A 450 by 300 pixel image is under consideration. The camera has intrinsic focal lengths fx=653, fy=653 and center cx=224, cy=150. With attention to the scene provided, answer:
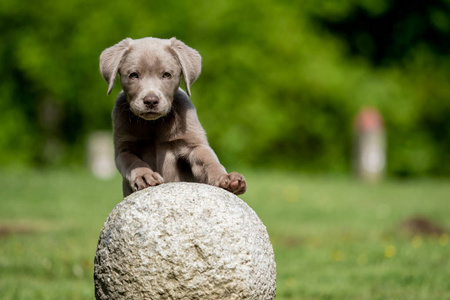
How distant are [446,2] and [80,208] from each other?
1950 cm

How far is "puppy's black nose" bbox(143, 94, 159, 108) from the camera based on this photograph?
5434 mm

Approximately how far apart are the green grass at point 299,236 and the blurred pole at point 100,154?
87.0 inches

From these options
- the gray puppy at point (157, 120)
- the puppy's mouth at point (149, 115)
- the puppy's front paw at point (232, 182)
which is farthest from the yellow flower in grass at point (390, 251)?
the puppy's mouth at point (149, 115)

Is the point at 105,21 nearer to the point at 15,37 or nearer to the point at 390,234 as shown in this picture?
the point at 15,37

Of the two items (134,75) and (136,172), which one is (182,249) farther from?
(134,75)

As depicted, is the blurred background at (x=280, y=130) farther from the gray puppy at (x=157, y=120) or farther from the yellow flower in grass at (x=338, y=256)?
the gray puppy at (x=157, y=120)

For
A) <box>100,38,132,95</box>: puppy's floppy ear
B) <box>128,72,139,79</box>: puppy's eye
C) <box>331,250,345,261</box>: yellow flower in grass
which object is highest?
<box>100,38,132,95</box>: puppy's floppy ear

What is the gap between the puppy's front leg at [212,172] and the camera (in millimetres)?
5582

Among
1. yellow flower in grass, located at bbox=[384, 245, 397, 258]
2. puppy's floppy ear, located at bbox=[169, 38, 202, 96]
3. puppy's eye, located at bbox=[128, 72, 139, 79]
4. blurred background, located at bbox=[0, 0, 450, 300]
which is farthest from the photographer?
yellow flower in grass, located at bbox=[384, 245, 397, 258]

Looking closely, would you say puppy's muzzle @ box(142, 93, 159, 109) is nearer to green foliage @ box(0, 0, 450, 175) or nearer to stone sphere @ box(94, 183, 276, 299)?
stone sphere @ box(94, 183, 276, 299)

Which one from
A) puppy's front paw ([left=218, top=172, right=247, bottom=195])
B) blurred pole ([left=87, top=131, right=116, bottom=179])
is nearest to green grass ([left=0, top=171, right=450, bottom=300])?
blurred pole ([left=87, top=131, right=116, bottom=179])

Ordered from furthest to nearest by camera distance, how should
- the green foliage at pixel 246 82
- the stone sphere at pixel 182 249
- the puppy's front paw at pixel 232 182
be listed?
1. the green foliage at pixel 246 82
2. the puppy's front paw at pixel 232 182
3. the stone sphere at pixel 182 249

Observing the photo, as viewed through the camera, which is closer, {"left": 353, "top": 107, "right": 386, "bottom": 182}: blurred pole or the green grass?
the green grass

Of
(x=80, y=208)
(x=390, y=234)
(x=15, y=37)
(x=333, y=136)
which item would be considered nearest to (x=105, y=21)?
(x=15, y=37)
